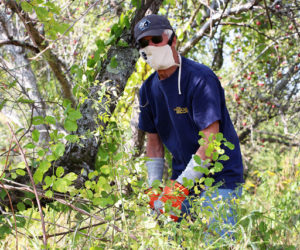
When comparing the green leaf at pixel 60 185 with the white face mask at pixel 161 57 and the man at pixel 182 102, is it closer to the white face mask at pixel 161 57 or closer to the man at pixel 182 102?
the man at pixel 182 102

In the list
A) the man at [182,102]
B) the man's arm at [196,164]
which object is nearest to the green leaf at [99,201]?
the man at [182,102]

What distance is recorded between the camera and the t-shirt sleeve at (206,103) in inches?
86.5

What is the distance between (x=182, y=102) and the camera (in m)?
2.43

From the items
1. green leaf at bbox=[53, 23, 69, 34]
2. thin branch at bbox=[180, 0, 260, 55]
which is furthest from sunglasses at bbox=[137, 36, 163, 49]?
thin branch at bbox=[180, 0, 260, 55]

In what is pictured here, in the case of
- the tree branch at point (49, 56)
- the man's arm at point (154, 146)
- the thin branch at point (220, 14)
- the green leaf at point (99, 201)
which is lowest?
the green leaf at point (99, 201)

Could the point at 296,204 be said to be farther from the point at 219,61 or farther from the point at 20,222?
the point at 219,61

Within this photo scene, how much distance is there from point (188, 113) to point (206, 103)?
0.72 ft

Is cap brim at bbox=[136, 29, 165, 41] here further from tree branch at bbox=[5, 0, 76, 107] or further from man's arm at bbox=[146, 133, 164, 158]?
tree branch at bbox=[5, 0, 76, 107]

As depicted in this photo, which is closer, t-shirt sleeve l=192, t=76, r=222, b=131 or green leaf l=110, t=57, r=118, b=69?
t-shirt sleeve l=192, t=76, r=222, b=131

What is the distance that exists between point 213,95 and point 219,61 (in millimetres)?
6616

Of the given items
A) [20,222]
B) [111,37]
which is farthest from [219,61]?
[20,222]

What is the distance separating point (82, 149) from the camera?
254 centimetres

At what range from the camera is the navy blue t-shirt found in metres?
2.25

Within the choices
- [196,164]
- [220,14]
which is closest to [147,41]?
[196,164]
